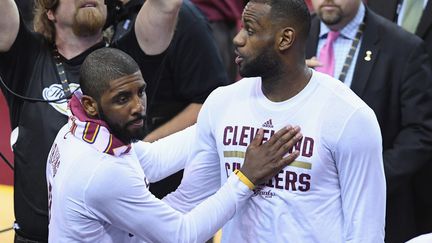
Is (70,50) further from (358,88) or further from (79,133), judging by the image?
(358,88)

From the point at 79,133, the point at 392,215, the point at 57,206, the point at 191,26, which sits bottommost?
the point at 392,215

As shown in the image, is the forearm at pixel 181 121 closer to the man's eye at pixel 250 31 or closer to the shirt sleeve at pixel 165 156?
the shirt sleeve at pixel 165 156

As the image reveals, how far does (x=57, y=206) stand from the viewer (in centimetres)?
303

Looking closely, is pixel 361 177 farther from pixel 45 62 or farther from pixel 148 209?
pixel 45 62

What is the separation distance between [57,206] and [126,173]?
0.26 meters

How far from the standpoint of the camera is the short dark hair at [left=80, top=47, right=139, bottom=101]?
302 centimetres

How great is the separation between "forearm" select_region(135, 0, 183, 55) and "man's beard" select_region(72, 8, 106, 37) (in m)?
0.16

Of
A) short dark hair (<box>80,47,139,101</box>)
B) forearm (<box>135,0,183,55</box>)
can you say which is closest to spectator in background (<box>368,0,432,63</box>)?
forearm (<box>135,0,183,55</box>)

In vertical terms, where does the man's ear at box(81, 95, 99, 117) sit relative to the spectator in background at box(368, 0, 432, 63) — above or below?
below

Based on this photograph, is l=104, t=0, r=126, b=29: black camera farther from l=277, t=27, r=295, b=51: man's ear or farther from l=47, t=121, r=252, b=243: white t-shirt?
l=277, t=27, r=295, b=51: man's ear

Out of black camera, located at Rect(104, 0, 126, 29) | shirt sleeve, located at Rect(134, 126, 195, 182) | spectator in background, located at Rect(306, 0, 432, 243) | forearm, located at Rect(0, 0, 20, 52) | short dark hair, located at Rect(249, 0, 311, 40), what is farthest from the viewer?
spectator in background, located at Rect(306, 0, 432, 243)

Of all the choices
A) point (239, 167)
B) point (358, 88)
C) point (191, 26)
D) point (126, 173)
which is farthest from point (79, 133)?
point (358, 88)

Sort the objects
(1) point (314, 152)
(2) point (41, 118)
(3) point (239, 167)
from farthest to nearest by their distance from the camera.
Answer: (2) point (41, 118)
(3) point (239, 167)
(1) point (314, 152)

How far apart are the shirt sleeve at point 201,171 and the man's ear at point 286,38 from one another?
1.10ft
